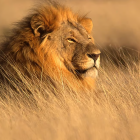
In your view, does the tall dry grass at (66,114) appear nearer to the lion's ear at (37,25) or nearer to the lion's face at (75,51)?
the lion's face at (75,51)

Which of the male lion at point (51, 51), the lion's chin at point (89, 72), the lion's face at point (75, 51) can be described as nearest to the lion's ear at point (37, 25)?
the male lion at point (51, 51)

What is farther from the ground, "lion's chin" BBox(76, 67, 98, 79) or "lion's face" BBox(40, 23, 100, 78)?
"lion's face" BBox(40, 23, 100, 78)

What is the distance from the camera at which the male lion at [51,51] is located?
18.0ft

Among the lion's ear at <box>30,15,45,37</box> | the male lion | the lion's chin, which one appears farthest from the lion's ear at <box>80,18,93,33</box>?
the lion's chin

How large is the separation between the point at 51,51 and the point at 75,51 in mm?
386

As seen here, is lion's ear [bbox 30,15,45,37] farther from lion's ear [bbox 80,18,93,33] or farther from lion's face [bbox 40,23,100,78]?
lion's ear [bbox 80,18,93,33]

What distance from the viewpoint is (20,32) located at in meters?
5.79

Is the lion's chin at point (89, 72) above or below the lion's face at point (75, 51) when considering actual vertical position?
below

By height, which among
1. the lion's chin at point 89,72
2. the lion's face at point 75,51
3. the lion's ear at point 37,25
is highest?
the lion's ear at point 37,25

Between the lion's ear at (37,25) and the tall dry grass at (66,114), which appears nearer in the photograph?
the tall dry grass at (66,114)

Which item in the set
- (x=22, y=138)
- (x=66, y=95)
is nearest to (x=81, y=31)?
(x=66, y=95)

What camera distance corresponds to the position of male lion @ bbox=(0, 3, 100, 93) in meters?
5.50

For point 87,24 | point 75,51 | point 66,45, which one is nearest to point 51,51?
point 66,45

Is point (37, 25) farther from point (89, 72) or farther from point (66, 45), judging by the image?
point (89, 72)
